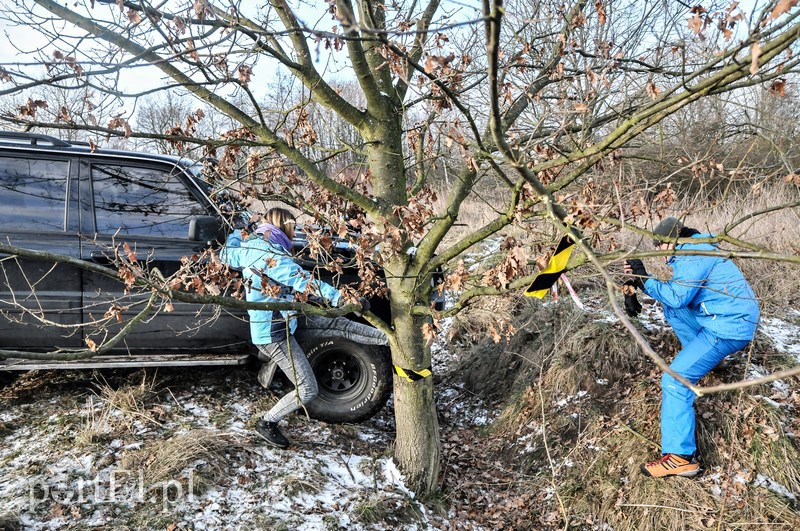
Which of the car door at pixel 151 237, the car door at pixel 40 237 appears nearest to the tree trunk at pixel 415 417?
the car door at pixel 151 237

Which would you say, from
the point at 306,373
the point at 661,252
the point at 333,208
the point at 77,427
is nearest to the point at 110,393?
the point at 77,427

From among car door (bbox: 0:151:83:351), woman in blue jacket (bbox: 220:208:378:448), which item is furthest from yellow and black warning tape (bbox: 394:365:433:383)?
car door (bbox: 0:151:83:351)

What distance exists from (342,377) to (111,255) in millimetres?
2123

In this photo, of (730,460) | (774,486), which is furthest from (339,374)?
(774,486)

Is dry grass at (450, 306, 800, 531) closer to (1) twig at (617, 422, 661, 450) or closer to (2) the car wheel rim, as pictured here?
(1) twig at (617, 422, 661, 450)

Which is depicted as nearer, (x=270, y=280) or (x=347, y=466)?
(x=270, y=280)

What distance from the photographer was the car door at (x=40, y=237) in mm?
4297

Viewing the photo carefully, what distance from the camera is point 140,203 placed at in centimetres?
455

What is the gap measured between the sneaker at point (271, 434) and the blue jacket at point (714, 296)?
2937mm

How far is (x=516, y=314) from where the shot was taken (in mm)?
6605

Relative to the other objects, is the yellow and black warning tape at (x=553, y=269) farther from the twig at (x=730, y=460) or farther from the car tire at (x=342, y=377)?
the car tire at (x=342, y=377)

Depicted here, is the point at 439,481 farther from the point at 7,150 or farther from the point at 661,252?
the point at 7,150

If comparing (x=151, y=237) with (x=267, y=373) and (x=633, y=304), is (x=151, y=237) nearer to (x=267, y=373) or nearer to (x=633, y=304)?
(x=267, y=373)

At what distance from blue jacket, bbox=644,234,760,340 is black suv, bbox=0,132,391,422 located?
230cm
